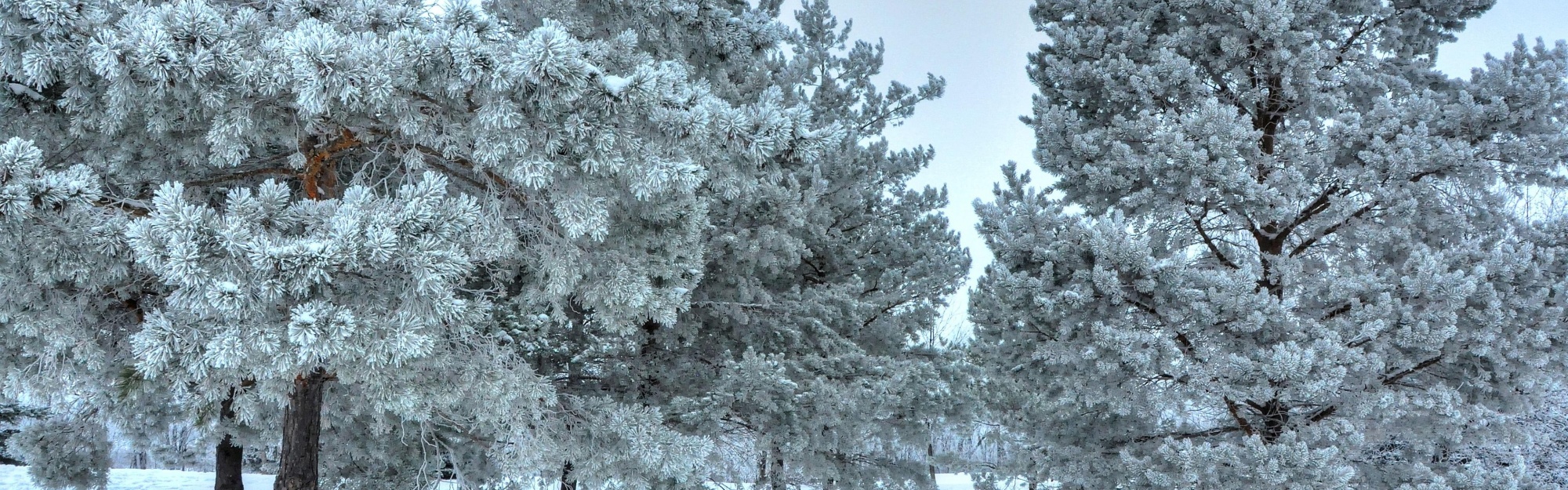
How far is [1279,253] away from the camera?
6.34 metres

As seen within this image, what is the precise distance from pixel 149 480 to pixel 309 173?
32.6 feet

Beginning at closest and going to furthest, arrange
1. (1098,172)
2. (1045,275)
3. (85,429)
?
(1045,275), (1098,172), (85,429)

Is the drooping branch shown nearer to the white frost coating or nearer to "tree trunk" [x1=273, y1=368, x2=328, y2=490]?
the white frost coating

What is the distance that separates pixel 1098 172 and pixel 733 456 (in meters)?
3.87

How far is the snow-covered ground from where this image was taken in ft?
36.4

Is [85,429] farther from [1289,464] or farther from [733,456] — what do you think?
[1289,464]

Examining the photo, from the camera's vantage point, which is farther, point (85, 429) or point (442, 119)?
point (85, 429)

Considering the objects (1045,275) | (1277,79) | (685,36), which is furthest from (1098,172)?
(685,36)

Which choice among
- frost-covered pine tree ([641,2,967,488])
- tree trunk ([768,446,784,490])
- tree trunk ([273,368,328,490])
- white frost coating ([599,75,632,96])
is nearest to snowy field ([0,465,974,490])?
tree trunk ([768,446,784,490])

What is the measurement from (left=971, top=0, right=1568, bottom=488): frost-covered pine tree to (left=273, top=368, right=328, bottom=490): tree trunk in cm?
437

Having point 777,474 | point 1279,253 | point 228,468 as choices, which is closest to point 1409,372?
point 1279,253

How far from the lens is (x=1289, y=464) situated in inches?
199

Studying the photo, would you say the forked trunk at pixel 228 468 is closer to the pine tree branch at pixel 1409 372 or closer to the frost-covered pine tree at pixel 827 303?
the frost-covered pine tree at pixel 827 303

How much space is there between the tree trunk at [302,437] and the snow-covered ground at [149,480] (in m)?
7.31
